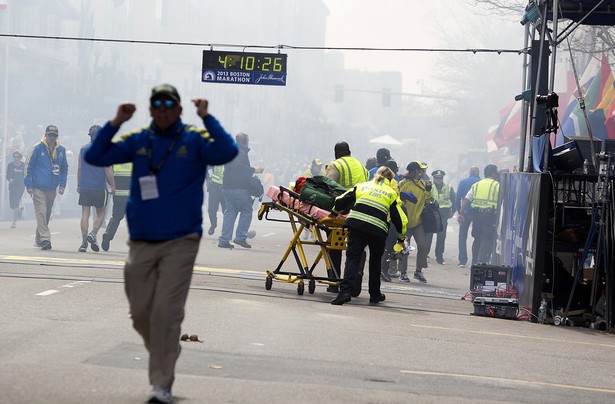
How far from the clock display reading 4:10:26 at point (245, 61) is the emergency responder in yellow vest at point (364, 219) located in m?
13.9

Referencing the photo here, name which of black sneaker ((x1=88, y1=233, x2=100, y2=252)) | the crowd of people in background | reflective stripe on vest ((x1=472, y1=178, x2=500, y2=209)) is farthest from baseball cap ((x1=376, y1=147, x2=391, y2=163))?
reflective stripe on vest ((x1=472, y1=178, x2=500, y2=209))

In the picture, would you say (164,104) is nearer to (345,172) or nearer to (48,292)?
(48,292)

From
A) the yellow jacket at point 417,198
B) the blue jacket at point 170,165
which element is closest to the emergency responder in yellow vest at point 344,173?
the yellow jacket at point 417,198

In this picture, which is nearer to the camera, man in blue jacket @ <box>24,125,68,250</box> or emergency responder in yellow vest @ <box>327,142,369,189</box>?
emergency responder in yellow vest @ <box>327,142,369,189</box>

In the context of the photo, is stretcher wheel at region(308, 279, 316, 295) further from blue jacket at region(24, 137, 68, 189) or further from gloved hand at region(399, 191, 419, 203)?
blue jacket at region(24, 137, 68, 189)

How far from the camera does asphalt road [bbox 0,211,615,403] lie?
28.5 feet

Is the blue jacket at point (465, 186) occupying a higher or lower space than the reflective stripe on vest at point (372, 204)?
higher

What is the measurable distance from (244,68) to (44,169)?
27.1ft

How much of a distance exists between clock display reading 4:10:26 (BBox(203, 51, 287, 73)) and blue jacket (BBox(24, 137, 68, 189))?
7.35 metres

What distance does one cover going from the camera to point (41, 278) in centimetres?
1576

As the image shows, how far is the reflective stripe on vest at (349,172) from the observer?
16.8 metres

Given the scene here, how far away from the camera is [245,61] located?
2934cm

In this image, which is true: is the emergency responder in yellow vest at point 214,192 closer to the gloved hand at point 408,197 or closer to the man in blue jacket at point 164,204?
the gloved hand at point 408,197

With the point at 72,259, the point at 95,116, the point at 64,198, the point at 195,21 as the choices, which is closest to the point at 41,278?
the point at 72,259
